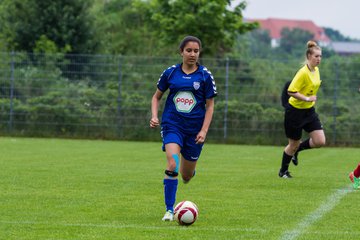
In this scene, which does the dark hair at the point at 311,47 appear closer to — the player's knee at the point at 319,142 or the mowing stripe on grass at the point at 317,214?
the player's knee at the point at 319,142

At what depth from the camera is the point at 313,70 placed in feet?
43.3

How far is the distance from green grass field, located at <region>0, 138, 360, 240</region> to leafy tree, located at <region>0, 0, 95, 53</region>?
74.4 ft

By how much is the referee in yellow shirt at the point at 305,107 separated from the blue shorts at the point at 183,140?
4106 mm

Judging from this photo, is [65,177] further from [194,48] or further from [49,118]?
[49,118]

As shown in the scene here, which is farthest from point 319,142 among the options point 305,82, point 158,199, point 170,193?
point 170,193

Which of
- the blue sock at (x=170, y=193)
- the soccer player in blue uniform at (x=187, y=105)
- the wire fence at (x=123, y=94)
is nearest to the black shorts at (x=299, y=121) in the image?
the soccer player in blue uniform at (x=187, y=105)

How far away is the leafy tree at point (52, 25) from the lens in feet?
132

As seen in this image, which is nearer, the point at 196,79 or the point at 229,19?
the point at 196,79

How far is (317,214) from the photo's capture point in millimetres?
8992

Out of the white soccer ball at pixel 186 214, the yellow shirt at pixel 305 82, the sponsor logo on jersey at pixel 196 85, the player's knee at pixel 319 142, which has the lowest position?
the player's knee at pixel 319 142

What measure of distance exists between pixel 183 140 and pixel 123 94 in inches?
730

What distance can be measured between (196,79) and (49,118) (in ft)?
62.6

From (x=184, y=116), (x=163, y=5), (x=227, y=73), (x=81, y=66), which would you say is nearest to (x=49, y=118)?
(x=81, y=66)

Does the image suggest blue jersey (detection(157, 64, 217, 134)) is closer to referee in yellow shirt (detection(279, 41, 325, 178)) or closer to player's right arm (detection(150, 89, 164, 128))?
player's right arm (detection(150, 89, 164, 128))
